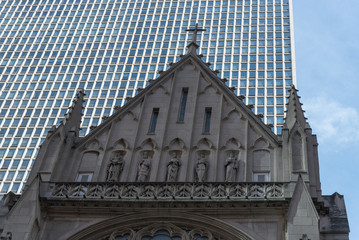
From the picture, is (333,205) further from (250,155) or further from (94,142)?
(94,142)

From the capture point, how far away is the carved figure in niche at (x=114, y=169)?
26.7 m

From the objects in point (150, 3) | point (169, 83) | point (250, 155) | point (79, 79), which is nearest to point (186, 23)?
point (150, 3)

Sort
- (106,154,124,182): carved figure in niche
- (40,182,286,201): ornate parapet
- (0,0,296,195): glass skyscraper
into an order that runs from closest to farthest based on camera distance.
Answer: (40,182,286,201): ornate parapet < (106,154,124,182): carved figure in niche < (0,0,296,195): glass skyscraper

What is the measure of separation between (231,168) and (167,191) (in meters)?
3.07

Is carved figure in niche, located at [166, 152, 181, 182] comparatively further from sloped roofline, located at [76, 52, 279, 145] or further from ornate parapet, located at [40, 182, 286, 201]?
sloped roofline, located at [76, 52, 279, 145]

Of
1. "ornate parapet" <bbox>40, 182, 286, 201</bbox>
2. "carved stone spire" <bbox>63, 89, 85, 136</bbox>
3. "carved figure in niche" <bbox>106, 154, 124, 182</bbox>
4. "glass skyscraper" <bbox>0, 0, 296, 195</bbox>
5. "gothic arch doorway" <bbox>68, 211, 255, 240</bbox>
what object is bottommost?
"gothic arch doorway" <bbox>68, 211, 255, 240</bbox>

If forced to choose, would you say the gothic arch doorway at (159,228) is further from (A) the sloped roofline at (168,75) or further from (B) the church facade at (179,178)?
(A) the sloped roofline at (168,75)

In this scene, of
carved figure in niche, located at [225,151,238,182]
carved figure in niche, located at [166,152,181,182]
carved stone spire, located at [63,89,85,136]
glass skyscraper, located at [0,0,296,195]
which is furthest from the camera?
glass skyscraper, located at [0,0,296,195]

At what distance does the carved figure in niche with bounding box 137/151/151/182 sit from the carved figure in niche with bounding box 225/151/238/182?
3.39 m

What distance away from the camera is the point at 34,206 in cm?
2448

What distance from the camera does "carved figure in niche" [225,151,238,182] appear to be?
2605cm

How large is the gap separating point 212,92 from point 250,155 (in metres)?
4.84

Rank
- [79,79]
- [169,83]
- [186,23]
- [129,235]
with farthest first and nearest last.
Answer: [186,23], [79,79], [169,83], [129,235]

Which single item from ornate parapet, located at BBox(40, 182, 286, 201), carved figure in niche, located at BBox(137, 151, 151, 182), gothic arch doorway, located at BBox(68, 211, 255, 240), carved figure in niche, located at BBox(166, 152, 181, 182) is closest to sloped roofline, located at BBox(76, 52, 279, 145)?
carved figure in niche, located at BBox(137, 151, 151, 182)
